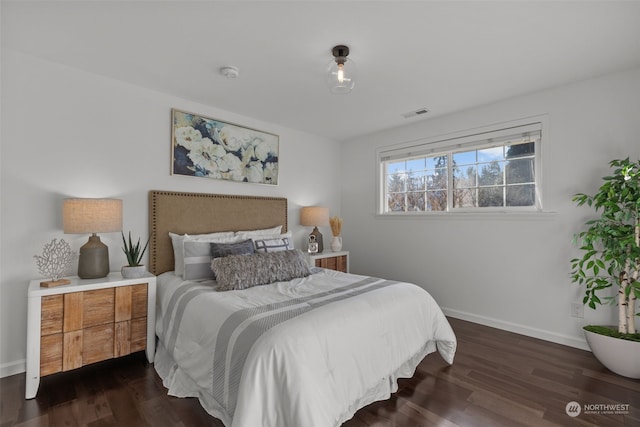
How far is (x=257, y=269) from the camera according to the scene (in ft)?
8.11

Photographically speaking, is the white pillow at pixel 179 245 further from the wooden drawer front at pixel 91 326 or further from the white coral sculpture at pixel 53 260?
the white coral sculpture at pixel 53 260

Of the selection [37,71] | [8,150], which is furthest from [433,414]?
[37,71]

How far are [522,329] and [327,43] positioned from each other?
3.26 metres

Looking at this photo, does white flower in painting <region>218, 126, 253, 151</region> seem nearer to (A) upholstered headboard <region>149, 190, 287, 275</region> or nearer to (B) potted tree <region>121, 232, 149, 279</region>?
(A) upholstered headboard <region>149, 190, 287, 275</region>

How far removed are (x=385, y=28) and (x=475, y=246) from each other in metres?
2.51

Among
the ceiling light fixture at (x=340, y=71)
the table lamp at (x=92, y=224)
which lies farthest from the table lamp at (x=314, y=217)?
the table lamp at (x=92, y=224)

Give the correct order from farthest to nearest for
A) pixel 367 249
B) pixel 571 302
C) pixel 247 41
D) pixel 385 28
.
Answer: pixel 367 249 → pixel 571 302 → pixel 247 41 → pixel 385 28

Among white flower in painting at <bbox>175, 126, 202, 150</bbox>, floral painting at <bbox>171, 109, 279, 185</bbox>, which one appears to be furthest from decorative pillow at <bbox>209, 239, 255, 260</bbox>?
white flower in painting at <bbox>175, 126, 202, 150</bbox>

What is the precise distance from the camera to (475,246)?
10.9 ft

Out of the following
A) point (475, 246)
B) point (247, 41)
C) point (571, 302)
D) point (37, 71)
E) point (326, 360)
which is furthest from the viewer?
point (475, 246)

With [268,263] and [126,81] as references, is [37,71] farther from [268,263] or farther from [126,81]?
[268,263]

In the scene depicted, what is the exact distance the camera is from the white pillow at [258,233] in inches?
125

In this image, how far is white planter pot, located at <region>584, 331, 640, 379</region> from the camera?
2.14 metres

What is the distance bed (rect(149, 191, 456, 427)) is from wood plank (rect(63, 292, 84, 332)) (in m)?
0.54
